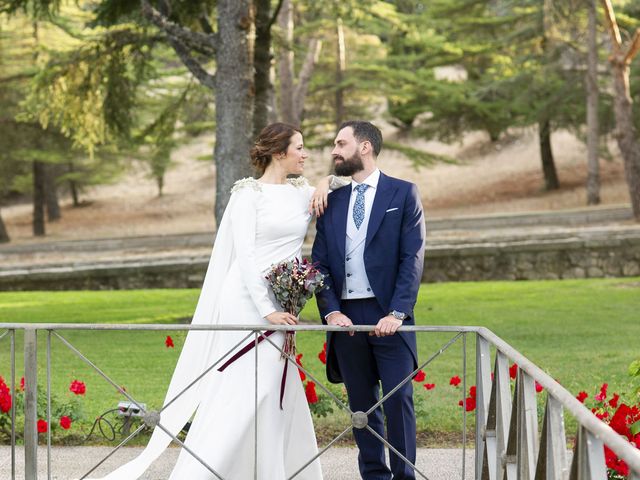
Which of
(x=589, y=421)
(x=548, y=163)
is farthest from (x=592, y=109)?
(x=589, y=421)

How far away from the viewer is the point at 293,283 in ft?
17.4

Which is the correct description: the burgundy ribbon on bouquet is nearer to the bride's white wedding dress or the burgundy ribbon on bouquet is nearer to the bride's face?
the bride's white wedding dress

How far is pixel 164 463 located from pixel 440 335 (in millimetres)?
6735

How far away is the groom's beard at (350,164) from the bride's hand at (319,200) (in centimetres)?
13

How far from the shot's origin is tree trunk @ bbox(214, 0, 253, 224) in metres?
13.1

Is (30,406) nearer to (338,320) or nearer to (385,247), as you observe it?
(338,320)

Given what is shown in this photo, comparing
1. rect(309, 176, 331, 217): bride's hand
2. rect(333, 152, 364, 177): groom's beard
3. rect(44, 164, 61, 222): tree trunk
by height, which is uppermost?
rect(333, 152, 364, 177): groom's beard

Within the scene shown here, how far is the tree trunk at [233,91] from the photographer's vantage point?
1309 cm

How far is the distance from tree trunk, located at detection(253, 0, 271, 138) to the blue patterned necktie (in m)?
9.31

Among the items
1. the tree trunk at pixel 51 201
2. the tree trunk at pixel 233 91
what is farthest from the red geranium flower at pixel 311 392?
the tree trunk at pixel 51 201

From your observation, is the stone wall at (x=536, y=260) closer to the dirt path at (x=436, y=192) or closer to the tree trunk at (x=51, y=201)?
the dirt path at (x=436, y=192)

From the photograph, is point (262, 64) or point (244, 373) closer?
point (244, 373)

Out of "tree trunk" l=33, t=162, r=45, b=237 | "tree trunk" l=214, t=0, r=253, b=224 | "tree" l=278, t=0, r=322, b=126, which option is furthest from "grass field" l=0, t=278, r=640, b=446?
"tree trunk" l=33, t=162, r=45, b=237

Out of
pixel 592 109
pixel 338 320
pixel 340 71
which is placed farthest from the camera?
pixel 592 109
